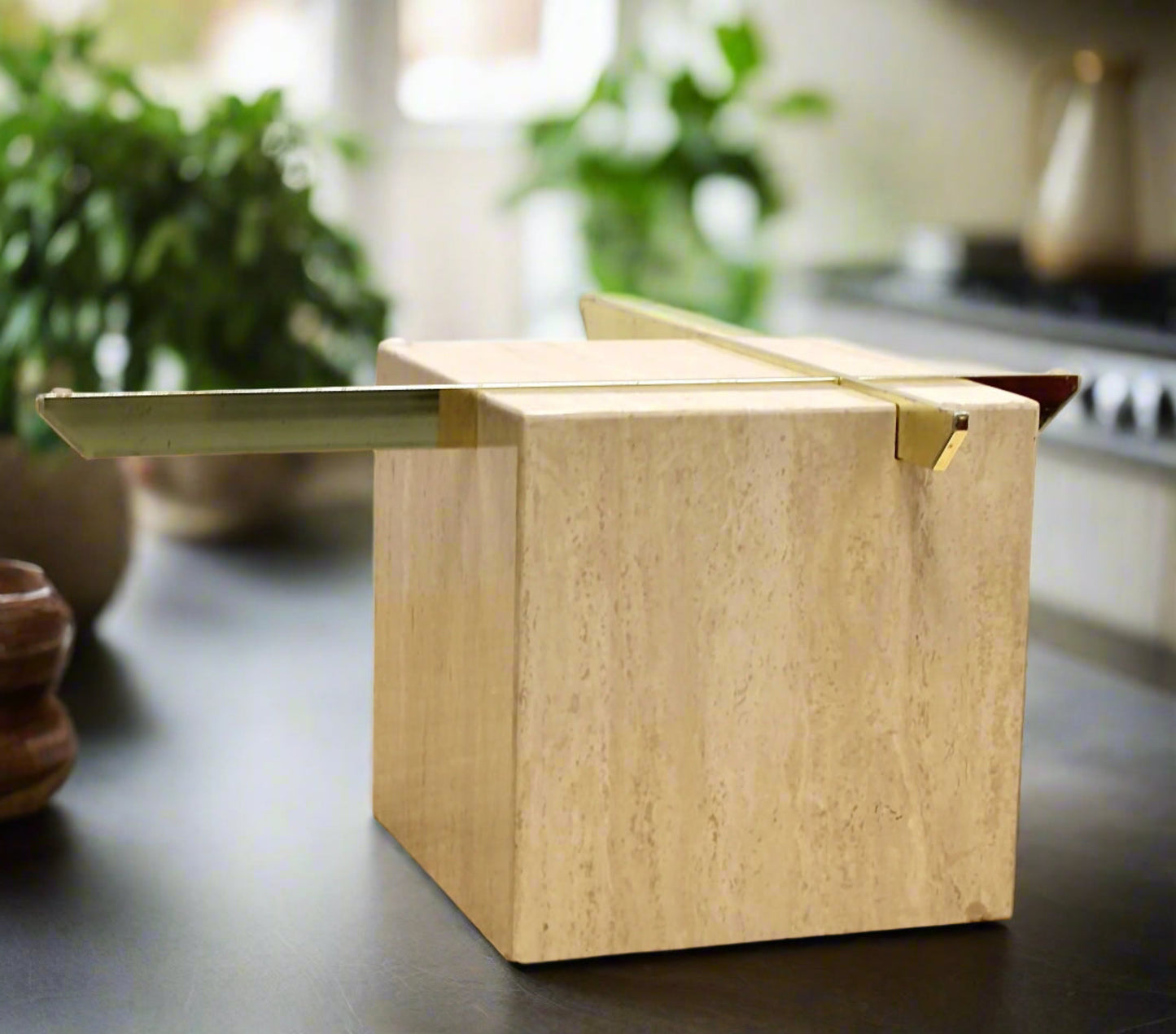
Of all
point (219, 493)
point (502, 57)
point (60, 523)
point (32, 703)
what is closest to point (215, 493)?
point (219, 493)

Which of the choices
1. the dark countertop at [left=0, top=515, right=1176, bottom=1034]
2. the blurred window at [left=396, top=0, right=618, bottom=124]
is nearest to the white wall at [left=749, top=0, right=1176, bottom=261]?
the blurred window at [left=396, top=0, right=618, bottom=124]

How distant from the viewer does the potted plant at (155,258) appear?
4.25ft

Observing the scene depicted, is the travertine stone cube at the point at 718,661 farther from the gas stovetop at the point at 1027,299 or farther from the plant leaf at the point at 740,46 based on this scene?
the plant leaf at the point at 740,46

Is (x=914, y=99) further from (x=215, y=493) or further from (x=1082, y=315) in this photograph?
(x=215, y=493)

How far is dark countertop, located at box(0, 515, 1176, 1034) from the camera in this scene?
701 millimetres

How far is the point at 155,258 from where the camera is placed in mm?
1273

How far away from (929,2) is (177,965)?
8.29 feet

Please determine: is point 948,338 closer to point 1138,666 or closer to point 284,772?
point 1138,666

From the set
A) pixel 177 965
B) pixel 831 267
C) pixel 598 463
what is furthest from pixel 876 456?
pixel 831 267

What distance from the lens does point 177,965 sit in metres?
0.73

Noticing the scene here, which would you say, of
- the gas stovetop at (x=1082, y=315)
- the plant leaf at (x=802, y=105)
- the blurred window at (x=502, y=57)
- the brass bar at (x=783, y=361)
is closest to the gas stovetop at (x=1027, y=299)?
the gas stovetop at (x=1082, y=315)

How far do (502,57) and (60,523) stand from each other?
2.77 meters

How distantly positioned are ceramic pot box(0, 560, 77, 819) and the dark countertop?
21mm

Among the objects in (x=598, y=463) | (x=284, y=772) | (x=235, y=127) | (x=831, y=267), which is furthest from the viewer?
(x=831, y=267)
